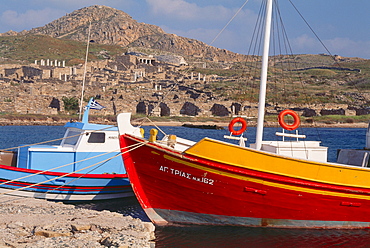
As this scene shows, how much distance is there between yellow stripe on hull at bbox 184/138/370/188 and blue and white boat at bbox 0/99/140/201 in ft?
8.68

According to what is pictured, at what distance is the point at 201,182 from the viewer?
35.9ft

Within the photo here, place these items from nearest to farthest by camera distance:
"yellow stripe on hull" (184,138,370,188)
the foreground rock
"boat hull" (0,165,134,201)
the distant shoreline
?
the foreground rock
"yellow stripe on hull" (184,138,370,188)
"boat hull" (0,165,134,201)
the distant shoreline

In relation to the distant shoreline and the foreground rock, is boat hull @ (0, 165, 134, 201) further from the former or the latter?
the distant shoreline

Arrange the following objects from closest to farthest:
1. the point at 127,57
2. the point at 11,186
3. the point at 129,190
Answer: the point at 11,186
the point at 129,190
the point at 127,57

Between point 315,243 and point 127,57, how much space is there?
96.3m

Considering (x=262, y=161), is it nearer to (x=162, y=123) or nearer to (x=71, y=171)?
(x=71, y=171)

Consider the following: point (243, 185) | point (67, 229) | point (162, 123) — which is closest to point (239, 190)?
point (243, 185)

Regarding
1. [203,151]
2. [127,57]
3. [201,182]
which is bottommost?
[201,182]

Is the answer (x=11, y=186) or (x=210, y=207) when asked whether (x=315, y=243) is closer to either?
(x=210, y=207)

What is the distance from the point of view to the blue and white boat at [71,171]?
13.5 metres

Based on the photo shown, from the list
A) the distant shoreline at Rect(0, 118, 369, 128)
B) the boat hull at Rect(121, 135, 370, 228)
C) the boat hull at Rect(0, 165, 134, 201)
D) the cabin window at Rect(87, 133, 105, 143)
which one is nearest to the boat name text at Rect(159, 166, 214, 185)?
the boat hull at Rect(121, 135, 370, 228)

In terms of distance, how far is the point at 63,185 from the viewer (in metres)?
13.2

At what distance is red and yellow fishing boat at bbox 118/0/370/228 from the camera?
35.0 ft

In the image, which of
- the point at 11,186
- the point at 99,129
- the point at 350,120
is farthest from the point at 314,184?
the point at 350,120
